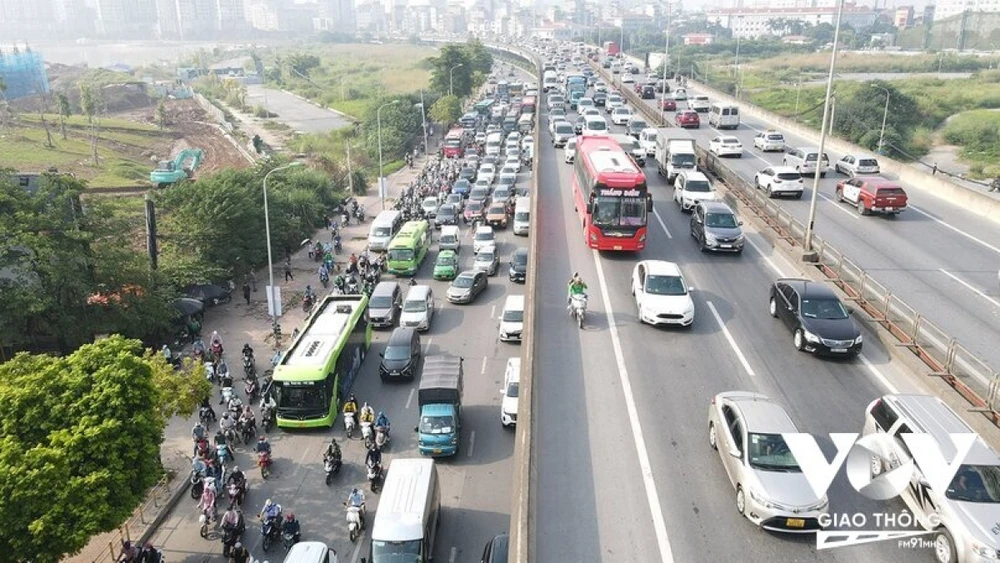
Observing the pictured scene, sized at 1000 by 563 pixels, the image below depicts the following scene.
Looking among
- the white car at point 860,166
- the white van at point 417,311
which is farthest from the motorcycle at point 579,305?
the white car at point 860,166

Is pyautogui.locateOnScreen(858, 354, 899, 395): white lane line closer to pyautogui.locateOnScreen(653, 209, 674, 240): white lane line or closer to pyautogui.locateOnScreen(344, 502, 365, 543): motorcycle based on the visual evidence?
pyautogui.locateOnScreen(653, 209, 674, 240): white lane line

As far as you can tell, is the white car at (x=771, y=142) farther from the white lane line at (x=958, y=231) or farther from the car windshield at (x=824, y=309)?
the car windshield at (x=824, y=309)

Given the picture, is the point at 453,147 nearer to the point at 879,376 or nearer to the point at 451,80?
the point at 451,80

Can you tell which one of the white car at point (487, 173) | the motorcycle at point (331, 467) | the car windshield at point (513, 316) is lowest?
the motorcycle at point (331, 467)

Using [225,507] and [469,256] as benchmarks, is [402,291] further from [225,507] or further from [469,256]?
[225,507]

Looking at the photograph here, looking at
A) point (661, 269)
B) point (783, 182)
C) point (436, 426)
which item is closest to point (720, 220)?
point (661, 269)

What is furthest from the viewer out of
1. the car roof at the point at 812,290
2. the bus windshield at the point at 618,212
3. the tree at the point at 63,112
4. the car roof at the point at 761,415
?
the tree at the point at 63,112

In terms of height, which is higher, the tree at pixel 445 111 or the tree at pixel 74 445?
the tree at pixel 445 111

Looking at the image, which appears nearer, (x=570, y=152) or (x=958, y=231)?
(x=958, y=231)
